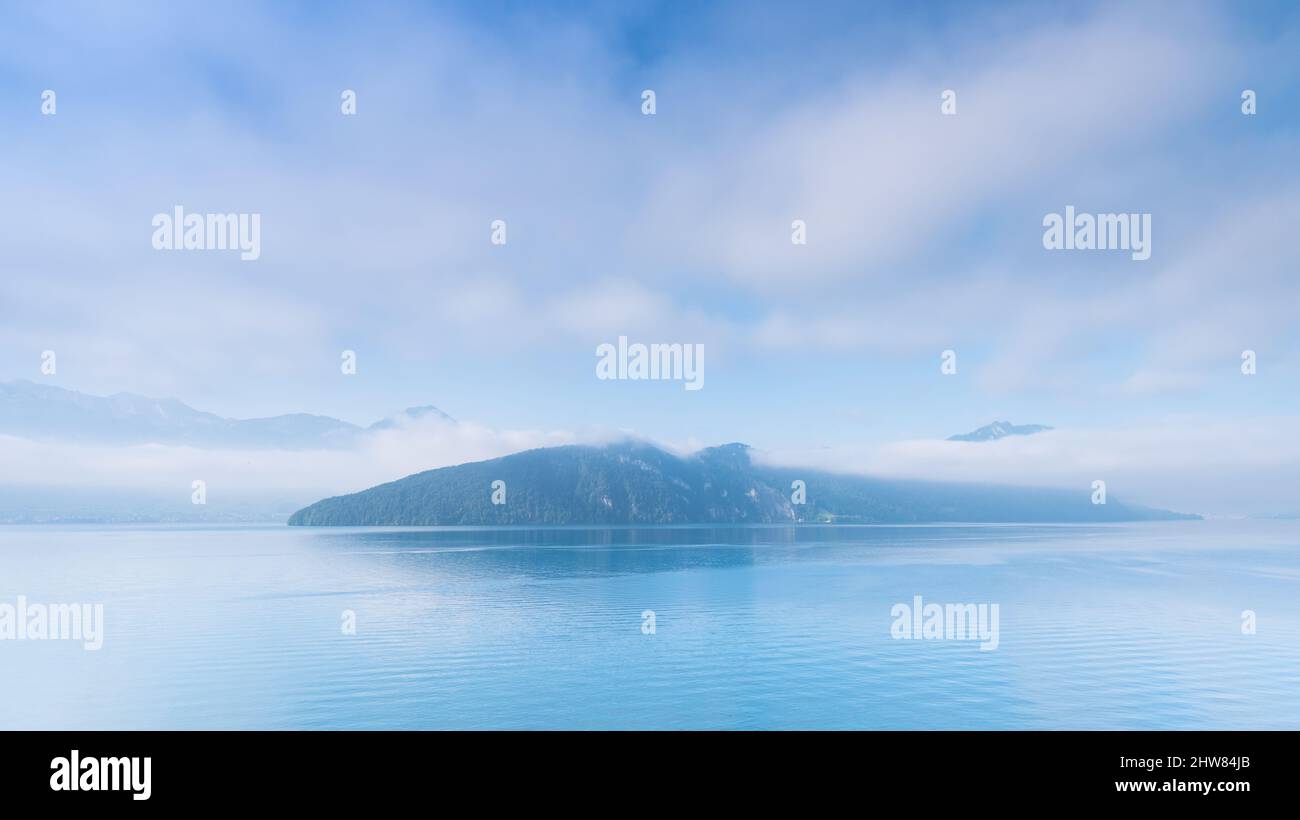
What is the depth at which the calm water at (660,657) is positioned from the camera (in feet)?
86.7

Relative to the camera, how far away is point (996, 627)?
146ft

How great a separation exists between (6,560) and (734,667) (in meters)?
129

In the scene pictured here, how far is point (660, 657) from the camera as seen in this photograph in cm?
3591

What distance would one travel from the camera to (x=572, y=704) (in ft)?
91.4

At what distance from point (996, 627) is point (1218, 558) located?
84.0m

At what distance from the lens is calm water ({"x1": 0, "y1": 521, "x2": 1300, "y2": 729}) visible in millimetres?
26422
